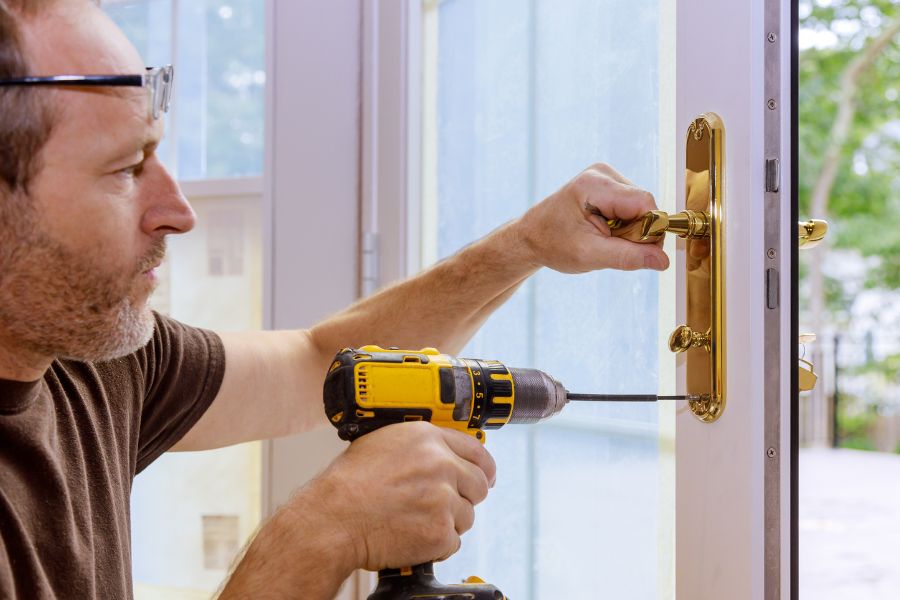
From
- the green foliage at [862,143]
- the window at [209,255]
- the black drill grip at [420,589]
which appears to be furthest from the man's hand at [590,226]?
the green foliage at [862,143]

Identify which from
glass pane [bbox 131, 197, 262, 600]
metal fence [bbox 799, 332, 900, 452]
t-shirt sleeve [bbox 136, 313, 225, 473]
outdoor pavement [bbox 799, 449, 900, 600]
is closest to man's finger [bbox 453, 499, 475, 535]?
t-shirt sleeve [bbox 136, 313, 225, 473]

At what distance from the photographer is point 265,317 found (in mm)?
1363

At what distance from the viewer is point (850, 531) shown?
133 inches

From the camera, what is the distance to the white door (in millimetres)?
695

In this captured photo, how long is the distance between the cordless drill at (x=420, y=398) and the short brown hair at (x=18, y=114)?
1.05 feet

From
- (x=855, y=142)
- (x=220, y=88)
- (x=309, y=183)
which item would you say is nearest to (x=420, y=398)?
(x=309, y=183)

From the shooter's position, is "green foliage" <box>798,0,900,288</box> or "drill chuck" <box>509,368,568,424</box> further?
"green foliage" <box>798,0,900,288</box>

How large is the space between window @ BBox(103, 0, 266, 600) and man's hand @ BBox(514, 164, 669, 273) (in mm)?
687

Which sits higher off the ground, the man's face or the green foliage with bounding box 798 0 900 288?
the green foliage with bounding box 798 0 900 288

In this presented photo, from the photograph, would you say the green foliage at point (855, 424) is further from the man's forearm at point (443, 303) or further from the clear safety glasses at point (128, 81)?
the clear safety glasses at point (128, 81)

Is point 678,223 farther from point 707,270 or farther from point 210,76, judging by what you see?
point 210,76

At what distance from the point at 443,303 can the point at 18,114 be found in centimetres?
49

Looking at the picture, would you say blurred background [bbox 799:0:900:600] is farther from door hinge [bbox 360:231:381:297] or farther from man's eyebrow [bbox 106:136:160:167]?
man's eyebrow [bbox 106:136:160:167]

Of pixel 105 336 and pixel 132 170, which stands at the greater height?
pixel 132 170
